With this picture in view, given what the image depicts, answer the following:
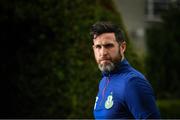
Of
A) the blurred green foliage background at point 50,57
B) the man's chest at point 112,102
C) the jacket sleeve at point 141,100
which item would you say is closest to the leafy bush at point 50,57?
the blurred green foliage background at point 50,57

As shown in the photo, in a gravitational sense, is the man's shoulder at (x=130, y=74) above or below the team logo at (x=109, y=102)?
above

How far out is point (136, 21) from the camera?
2269cm

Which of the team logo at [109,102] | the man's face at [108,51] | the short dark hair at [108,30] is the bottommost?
the team logo at [109,102]

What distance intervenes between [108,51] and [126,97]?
33 centimetres

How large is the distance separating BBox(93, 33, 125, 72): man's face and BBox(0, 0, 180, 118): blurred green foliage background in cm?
398

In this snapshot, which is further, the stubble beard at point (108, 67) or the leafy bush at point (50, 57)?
the leafy bush at point (50, 57)

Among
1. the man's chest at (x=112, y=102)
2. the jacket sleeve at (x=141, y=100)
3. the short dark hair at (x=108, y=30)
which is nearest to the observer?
the jacket sleeve at (x=141, y=100)

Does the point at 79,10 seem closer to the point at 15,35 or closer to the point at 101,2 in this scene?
the point at 101,2

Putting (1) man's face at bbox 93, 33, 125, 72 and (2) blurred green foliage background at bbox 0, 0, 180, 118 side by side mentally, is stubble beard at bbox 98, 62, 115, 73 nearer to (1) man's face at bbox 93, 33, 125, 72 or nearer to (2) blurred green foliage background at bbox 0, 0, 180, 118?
(1) man's face at bbox 93, 33, 125, 72

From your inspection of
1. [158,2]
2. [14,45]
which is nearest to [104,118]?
[14,45]

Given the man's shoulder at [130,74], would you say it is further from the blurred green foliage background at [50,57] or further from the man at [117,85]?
the blurred green foliage background at [50,57]

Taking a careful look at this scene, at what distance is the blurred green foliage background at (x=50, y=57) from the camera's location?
7.95 meters

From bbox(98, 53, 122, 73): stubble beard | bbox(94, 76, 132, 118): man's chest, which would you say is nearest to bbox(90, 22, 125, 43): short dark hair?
bbox(98, 53, 122, 73): stubble beard

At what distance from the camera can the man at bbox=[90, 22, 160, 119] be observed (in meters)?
3.58
